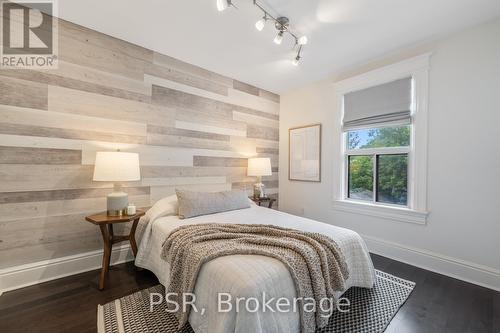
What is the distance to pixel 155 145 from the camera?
285 cm

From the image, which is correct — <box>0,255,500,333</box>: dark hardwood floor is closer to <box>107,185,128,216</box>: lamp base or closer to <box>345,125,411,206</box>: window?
<box>107,185,128,216</box>: lamp base

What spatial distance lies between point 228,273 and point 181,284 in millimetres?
513

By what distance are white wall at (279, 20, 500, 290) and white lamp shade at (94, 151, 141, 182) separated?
314 centimetres

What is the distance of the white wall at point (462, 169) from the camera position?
219 cm

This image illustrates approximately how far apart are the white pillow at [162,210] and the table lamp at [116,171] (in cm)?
25

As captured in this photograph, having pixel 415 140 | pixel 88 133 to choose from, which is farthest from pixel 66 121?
pixel 415 140

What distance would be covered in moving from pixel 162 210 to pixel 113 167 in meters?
0.66

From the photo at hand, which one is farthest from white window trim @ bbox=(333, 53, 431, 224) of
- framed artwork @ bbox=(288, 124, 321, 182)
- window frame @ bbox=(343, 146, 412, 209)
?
framed artwork @ bbox=(288, 124, 321, 182)

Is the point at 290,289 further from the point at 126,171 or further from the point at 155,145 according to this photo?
the point at 155,145

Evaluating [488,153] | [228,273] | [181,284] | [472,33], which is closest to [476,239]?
[488,153]

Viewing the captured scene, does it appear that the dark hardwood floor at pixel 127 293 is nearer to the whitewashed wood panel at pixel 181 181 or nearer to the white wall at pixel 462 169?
the white wall at pixel 462 169

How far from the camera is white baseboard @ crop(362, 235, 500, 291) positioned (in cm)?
218

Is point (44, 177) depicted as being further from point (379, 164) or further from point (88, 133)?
point (379, 164)

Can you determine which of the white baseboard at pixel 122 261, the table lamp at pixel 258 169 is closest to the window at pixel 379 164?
the white baseboard at pixel 122 261
